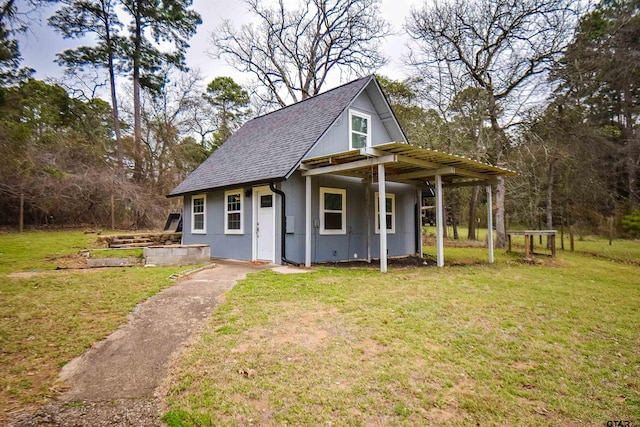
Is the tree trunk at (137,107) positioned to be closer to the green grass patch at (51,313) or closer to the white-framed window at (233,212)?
the white-framed window at (233,212)

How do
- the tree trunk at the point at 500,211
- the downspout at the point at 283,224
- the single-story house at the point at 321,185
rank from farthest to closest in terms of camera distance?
the tree trunk at the point at 500,211
the downspout at the point at 283,224
the single-story house at the point at 321,185

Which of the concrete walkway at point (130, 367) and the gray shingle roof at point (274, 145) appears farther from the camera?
the gray shingle roof at point (274, 145)

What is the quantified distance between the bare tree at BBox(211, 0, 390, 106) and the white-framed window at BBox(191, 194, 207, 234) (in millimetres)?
12820

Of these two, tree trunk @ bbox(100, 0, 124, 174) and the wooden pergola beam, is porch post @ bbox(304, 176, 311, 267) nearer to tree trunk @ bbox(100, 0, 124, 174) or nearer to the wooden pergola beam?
the wooden pergola beam

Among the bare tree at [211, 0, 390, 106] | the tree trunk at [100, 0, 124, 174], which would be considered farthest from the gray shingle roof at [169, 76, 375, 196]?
the tree trunk at [100, 0, 124, 174]

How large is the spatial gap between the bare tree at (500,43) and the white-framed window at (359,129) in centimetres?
683

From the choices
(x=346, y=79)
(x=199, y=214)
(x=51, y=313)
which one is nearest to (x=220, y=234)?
(x=199, y=214)

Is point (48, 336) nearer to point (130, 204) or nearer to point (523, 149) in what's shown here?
point (130, 204)

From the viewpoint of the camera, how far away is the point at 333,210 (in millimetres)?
10180

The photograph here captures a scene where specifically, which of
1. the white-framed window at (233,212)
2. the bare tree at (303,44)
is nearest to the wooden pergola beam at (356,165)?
the white-framed window at (233,212)

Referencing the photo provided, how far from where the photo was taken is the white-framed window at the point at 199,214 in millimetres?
12086

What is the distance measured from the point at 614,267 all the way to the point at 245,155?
1146 centimetres

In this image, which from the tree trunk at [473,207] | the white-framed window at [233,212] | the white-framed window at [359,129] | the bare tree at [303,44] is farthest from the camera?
the bare tree at [303,44]

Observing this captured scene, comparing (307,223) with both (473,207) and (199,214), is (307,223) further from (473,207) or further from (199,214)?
(473,207)
